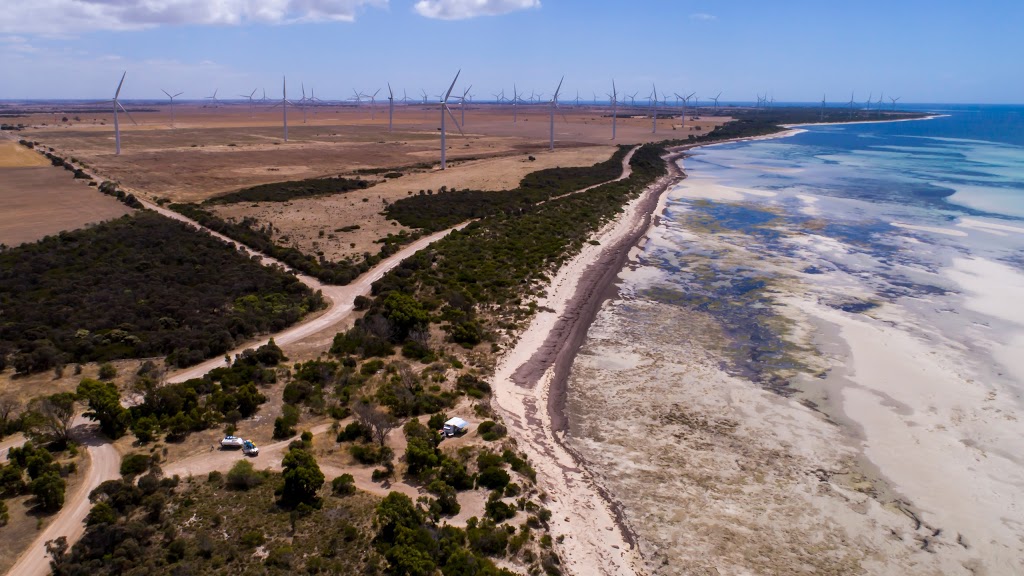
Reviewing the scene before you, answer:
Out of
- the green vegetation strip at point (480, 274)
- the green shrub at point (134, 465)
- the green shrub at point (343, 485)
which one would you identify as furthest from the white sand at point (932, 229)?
the green shrub at point (134, 465)

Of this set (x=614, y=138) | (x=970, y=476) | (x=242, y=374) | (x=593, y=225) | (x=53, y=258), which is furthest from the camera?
(x=614, y=138)

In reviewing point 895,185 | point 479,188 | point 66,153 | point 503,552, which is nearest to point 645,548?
point 503,552

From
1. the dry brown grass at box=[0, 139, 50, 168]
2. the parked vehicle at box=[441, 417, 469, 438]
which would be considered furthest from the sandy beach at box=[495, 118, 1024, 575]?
the dry brown grass at box=[0, 139, 50, 168]

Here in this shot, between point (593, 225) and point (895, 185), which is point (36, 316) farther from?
point (895, 185)

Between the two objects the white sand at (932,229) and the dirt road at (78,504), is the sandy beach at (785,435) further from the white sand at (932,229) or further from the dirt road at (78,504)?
the white sand at (932,229)

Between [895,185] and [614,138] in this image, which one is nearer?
[895,185]

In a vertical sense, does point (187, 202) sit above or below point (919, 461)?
above

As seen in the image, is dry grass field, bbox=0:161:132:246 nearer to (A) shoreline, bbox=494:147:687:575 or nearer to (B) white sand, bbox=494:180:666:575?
(A) shoreline, bbox=494:147:687:575
